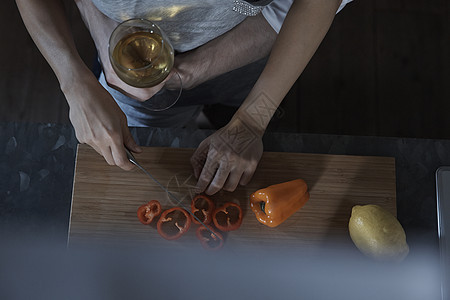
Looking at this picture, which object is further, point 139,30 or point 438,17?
point 438,17

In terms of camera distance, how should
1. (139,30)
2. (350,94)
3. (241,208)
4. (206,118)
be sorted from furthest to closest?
(350,94) → (206,118) → (241,208) → (139,30)

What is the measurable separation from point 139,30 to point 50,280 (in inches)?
19.7

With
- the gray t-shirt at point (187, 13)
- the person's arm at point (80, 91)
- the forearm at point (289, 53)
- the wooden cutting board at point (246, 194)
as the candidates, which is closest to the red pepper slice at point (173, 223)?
the wooden cutting board at point (246, 194)

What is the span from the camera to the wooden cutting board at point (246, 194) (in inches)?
32.7

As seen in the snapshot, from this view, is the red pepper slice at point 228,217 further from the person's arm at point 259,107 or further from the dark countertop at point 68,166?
the dark countertop at point 68,166

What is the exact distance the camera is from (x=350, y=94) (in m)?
1.61

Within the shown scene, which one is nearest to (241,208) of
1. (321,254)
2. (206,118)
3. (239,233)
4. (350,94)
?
(239,233)

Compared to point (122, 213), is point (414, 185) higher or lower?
higher

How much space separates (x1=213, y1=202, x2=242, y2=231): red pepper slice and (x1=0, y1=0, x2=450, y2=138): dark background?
79 cm

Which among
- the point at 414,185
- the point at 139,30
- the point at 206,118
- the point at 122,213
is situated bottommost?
the point at 206,118

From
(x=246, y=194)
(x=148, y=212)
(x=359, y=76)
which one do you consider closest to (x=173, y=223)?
(x=148, y=212)

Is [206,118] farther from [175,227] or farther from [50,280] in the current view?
[50,280]

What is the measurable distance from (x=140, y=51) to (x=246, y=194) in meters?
0.35

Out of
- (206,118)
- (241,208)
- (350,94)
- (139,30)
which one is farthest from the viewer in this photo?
(350,94)
